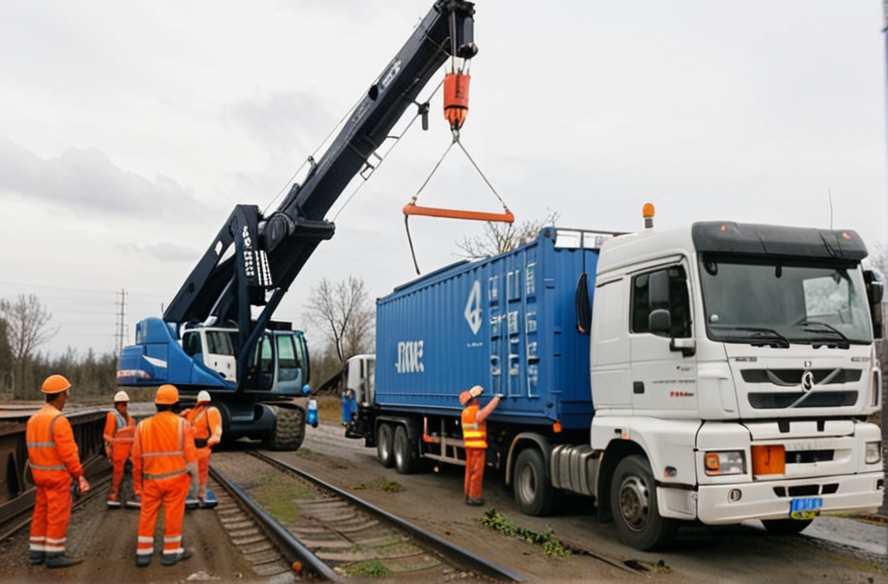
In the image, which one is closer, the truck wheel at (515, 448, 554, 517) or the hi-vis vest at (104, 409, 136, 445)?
the truck wheel at (515, 448, 554, 517)

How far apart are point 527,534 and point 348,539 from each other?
77.2 inches

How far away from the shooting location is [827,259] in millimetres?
7246

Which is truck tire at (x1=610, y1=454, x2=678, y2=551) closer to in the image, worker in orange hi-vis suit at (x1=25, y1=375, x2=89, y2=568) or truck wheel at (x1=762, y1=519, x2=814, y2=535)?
truck wheel at (x1=762, y1=519, x2=814, y2=535)

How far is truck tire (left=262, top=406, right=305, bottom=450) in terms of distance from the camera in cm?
1906

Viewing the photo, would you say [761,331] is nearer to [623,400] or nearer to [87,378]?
[623,400]

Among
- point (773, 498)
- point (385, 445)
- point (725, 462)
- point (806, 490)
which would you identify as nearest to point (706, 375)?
point (725, 462)

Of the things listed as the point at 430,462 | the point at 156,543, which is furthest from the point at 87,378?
the point at 156,543

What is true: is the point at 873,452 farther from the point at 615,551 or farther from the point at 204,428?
the point at 204,428

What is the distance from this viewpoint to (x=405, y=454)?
46.3ft

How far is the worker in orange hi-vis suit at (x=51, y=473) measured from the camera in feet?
22.1

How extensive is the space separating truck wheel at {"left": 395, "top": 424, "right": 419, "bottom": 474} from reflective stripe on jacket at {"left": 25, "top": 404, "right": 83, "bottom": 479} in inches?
307

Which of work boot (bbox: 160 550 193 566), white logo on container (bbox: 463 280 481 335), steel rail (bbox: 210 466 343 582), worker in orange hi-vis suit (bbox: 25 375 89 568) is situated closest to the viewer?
steel rail (bbox: 210 466 343 582)

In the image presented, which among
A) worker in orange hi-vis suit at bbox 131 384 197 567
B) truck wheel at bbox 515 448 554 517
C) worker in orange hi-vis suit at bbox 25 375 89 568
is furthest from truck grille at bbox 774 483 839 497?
worker in orange hi-vis suit at bbox 25 375 89 568

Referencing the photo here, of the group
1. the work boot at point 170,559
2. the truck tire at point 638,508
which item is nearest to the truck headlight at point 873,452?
the truck tire at point 638,508
